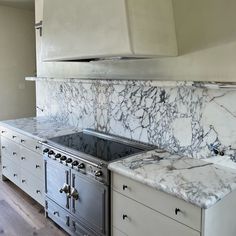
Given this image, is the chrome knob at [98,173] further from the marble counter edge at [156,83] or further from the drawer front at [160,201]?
the marble counter edge at [156,83]

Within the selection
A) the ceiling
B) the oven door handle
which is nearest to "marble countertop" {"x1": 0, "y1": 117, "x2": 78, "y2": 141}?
the oven door handle

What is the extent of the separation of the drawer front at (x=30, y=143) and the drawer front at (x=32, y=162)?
1.9 inches

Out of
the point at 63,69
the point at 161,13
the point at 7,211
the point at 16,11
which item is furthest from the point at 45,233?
the point at 16,11

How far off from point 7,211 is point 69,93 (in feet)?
5.00

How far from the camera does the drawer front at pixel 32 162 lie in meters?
2.95

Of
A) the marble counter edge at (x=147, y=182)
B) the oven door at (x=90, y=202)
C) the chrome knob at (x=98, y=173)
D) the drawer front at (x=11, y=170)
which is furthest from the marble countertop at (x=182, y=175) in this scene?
the drawer front at (x=11, y=170)

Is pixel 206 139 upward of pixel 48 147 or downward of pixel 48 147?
upward

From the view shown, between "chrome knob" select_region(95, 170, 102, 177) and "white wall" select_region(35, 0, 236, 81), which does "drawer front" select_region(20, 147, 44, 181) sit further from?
"white wall" select_region(35, 0, 236, 81)

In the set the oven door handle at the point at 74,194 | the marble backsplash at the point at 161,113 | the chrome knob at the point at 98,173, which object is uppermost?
the marble backsplash at the point at 161,113

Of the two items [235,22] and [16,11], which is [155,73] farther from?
[16,11]

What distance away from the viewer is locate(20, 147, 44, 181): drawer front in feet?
9.67

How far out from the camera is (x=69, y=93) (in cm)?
349

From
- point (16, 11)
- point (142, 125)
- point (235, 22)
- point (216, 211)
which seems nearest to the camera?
point (216, 211)

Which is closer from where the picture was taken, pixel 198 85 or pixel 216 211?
pixel 216 211
